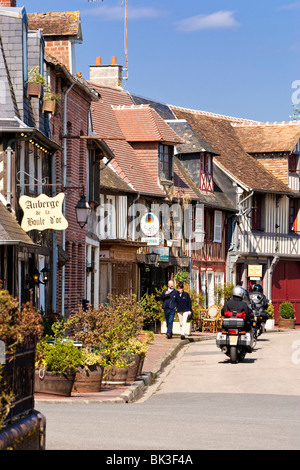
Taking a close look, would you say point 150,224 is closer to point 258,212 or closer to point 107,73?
point 107,73

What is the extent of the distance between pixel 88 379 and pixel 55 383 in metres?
0.94

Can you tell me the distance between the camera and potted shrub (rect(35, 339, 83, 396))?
1501 centimetres

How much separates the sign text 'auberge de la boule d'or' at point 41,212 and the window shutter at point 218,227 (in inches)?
997

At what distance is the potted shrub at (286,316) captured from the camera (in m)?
46.2

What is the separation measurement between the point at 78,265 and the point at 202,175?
1625cm

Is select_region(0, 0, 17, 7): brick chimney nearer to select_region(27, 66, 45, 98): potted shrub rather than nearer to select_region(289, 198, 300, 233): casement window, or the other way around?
select_region(27, 66, 45, 98): potted shrub

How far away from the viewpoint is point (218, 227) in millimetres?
44281

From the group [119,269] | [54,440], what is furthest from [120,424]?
[119,269]

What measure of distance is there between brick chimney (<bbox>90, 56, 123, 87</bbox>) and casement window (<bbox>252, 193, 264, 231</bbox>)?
8115 mm

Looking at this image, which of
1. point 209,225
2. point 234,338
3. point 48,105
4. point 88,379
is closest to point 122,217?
point 209,225

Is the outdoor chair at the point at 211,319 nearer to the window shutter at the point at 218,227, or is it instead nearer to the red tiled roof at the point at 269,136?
the window shutter at the point at 218,227

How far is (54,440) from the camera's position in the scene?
959cm

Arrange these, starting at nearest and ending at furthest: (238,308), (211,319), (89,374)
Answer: (89,374)
(238,308)
(211,319)

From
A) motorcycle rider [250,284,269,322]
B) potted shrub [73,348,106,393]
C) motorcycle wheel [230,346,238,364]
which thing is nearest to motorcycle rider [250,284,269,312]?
motorcycle rider [250,284,269,322]
